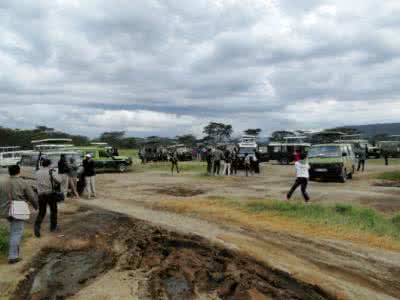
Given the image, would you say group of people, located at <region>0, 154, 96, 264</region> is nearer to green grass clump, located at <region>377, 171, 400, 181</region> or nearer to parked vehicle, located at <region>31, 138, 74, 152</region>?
parked vehicle, located at <region>31, 138, 74, 152</region>

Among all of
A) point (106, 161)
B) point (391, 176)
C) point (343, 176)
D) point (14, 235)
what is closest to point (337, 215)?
point (14, 235)

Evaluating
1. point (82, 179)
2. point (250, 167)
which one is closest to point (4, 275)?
point (82, 179)

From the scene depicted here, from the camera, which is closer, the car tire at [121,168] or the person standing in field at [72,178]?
the person standing in field at [72,178]

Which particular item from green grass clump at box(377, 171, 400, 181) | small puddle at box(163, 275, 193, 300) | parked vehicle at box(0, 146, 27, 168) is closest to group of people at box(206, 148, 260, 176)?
green grass clump at box(377, 171, 400, 181)

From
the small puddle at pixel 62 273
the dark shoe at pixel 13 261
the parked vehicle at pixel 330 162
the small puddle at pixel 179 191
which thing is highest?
the parked vehicle at pixel 330 162

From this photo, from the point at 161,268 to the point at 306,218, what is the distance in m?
5.33

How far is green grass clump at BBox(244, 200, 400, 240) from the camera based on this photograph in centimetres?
986

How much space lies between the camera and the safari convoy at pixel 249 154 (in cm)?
1966

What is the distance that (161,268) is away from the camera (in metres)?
6.88

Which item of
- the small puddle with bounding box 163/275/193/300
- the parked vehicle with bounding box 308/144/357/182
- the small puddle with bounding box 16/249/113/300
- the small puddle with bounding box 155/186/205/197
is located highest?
the parked vehicle with bounding box 308/144/357/182

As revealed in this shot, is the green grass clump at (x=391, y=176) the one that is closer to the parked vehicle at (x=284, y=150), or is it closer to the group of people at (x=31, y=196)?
the parked vehicle at (x=284, y=150)

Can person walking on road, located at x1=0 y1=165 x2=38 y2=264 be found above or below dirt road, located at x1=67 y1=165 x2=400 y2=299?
above

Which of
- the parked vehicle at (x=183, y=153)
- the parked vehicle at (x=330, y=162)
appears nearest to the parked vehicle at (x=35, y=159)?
the parked vehicle at (x=330, y=162)

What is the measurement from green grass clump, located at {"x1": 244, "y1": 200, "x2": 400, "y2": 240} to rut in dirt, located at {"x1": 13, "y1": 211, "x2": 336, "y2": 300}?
3892 mm
